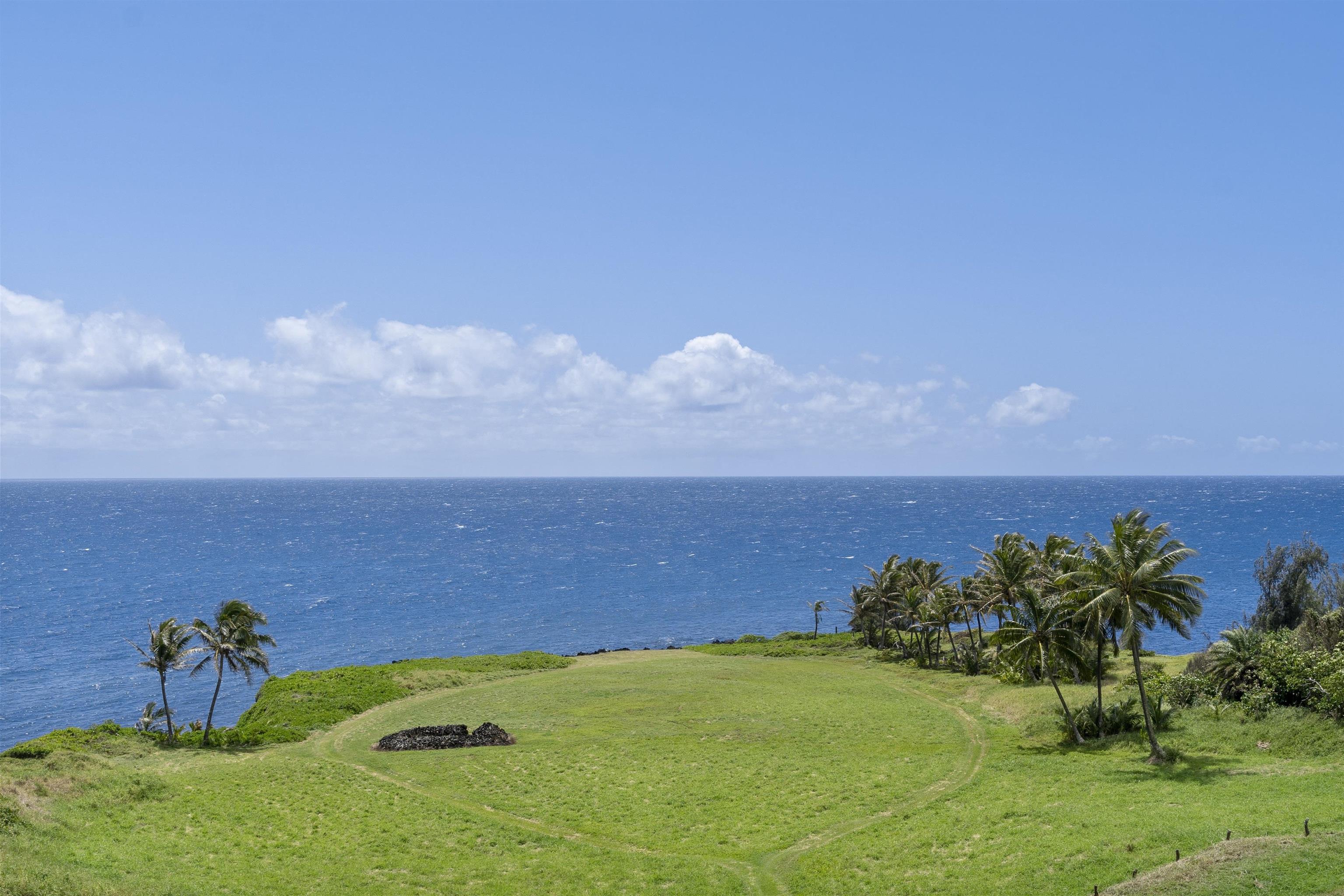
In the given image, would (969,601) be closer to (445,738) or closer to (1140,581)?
(1140,581)

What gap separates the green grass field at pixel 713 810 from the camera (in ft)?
114

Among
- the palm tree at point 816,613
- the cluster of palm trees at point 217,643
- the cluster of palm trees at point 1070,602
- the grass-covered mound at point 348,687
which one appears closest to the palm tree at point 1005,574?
the cluster of palm trees at point 1070,602

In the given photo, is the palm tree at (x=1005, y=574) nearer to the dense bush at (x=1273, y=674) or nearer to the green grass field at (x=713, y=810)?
the green grass field at (x=713, y=810)

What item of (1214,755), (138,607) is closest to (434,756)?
(1214,755)

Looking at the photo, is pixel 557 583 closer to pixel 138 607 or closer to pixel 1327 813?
pixel 138 607

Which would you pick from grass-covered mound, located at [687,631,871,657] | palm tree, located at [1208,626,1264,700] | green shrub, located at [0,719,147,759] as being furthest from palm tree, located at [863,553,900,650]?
green shrub, located at [0,719,147,759]

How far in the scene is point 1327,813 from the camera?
34625 millimetres

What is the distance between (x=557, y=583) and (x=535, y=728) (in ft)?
383

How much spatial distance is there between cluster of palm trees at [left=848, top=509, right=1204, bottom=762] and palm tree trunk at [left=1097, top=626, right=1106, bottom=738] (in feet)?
0.33

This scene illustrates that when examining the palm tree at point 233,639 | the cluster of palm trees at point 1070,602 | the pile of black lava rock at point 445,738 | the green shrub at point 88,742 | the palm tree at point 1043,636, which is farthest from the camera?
the palm tree at point 233,639

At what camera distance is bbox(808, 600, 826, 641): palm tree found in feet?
391

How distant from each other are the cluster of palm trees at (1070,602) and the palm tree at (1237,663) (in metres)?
5.17

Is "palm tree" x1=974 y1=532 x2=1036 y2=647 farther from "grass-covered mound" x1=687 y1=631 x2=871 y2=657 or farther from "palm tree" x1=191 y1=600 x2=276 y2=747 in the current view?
"palm tree" x1=191 y1=600 x2=276 y2=747

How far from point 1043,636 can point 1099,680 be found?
4391 mm
